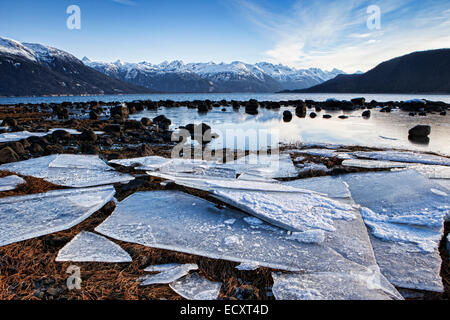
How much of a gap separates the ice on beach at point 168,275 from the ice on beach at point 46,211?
1.57 metres

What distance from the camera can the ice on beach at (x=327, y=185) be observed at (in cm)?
401

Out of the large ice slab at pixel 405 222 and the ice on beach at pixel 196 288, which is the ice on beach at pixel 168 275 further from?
the large ice slab at pixel 405 222

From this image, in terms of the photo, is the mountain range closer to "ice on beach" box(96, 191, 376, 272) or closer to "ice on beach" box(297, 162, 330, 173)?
"ice on beach" box(297, 162, 330, 173)

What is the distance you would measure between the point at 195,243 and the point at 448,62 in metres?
167

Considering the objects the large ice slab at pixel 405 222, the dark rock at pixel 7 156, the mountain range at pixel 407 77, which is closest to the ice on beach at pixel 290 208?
the large ice slab at pixel 405 222

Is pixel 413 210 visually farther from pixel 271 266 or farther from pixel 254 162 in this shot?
pixel 254 162

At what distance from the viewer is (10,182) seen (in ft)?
14.0

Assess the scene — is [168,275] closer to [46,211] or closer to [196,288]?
[196,288]

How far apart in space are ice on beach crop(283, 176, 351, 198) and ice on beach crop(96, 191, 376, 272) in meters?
0.68

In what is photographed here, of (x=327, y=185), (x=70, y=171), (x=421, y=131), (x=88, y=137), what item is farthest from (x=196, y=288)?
(x=421, y=131)

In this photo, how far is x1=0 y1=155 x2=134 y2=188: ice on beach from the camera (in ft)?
15.4

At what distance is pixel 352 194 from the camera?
4.10 meters
